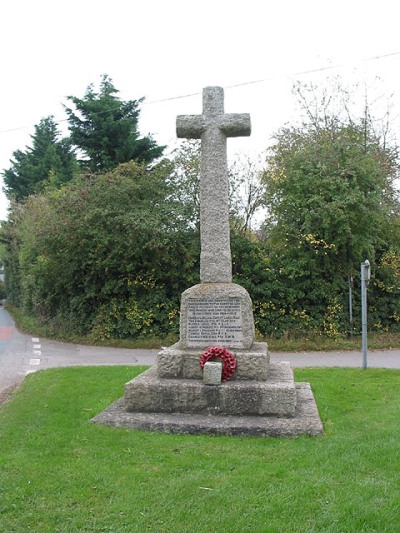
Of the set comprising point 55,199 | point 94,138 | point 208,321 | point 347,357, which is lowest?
point 347,357

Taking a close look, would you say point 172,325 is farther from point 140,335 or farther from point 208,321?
point 208,321

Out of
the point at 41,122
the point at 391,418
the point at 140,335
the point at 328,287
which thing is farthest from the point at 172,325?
the point at 41,122

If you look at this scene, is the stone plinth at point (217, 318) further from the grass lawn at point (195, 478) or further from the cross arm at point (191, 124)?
the cross arm at point (191, 124)

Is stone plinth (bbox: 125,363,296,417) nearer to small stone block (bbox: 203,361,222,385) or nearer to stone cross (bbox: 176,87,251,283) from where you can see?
small stone block (bbox: 203,361,222,385)

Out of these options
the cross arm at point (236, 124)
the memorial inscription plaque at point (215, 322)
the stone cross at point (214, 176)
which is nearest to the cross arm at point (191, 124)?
the stone cross at point (214, 176)

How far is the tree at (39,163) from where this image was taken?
30.6 m

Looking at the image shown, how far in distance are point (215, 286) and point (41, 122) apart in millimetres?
33806

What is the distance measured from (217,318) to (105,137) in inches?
661

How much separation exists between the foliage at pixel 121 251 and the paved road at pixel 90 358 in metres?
1.24

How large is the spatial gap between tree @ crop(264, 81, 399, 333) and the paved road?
→ 200cm

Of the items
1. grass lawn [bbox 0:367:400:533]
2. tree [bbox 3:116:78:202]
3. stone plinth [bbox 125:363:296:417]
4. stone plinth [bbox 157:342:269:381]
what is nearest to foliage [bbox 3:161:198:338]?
stone plinth [bbox 157:342:269:381]

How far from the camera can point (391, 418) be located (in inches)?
226

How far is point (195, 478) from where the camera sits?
13.0 ft

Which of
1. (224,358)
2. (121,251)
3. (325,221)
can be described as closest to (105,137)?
(121,251)
